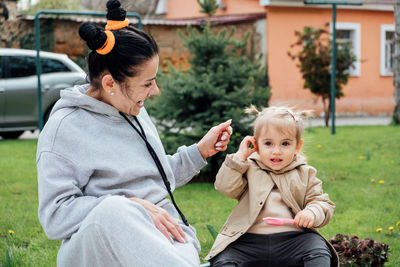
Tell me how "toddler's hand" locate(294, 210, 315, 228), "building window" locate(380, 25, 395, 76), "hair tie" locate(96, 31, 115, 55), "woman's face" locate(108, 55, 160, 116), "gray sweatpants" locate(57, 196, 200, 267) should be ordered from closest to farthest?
"gray sweatpants" locate(57, 196, 200, 267) < "hair tie" locate(96, 31, 115, 55) < "woman's face" locate(108, 55, 160, 116) < "toddler's hand" locate(294, 210, 315, 228) < "building window" locate(380, 25, 395, 76)

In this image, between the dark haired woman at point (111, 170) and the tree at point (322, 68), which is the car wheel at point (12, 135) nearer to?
the tree at point (322, 68)

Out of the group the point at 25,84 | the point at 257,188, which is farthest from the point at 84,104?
the point at 25,84

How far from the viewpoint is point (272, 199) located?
2729 millimetres

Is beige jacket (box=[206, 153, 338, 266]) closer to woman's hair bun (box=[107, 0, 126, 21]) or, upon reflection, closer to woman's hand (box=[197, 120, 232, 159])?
woman's hand (box=[197, 120, 232, 159])

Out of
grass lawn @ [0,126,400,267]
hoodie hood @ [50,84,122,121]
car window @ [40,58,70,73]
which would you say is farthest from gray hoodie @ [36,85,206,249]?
car window @ [40,58,70,73]

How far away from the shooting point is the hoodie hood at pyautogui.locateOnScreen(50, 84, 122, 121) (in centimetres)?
221

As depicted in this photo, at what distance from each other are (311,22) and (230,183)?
14.7 metres

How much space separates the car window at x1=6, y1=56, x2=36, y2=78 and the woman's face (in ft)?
24.5

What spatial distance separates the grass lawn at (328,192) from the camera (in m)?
3.60

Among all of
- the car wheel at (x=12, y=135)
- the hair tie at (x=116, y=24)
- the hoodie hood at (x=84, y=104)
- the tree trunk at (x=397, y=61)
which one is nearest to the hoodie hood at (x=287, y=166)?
the hoodie hood at (x=84, y=104)

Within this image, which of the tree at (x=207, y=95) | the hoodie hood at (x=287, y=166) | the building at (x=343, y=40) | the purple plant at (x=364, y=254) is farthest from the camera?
the building at (x=343, y=40)

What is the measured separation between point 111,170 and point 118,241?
13.4 inches

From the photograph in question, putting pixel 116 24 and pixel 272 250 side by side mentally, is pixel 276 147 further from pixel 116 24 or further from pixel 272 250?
pixel 116 24

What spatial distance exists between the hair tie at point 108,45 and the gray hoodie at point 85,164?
20 centimetres
